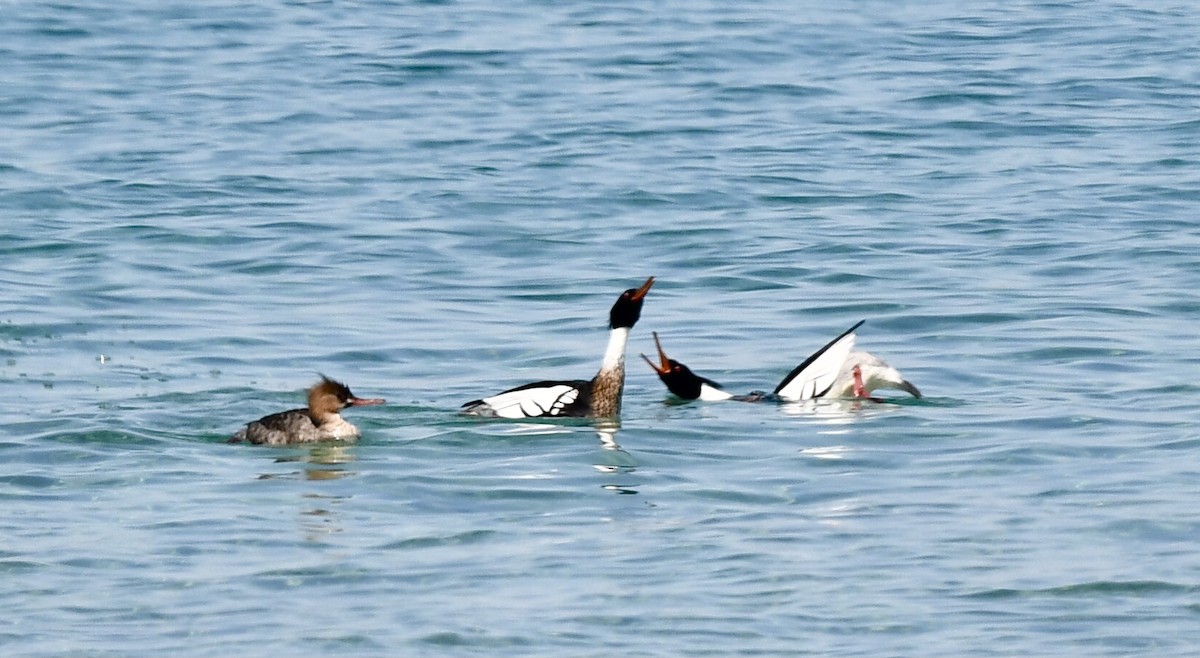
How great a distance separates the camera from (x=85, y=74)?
29578mm

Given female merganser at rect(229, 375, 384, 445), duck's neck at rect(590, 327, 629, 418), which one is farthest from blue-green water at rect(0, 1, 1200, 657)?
duck's neck at rect(590, 327, 629, 418)

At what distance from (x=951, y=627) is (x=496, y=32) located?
82.3 ft

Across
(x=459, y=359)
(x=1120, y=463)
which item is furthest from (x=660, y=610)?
(x=459, y=359)

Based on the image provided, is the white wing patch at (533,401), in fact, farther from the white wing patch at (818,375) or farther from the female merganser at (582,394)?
the white wing patch at (818,375)

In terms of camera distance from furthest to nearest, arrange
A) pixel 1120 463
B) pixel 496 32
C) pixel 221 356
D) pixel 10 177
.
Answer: pixel 496 32 → pixel 10 177 → pixel 221 356 → pixel 1120 463

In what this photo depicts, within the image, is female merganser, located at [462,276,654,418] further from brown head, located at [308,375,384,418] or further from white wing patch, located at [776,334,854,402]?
white wing patch, located at [776,334,854,402]

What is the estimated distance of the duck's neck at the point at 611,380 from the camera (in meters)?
13.7

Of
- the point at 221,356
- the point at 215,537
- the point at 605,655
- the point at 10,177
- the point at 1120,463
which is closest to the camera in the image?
the point at 605,655

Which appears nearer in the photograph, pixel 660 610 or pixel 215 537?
pixel 660 610

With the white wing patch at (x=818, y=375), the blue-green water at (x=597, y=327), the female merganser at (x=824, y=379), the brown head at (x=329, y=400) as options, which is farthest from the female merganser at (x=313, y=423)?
the white wing patch at (x=818, y=375)

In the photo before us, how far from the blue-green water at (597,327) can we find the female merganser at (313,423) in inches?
6.7

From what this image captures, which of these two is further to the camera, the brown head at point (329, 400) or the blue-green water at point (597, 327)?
the brown head at point (329, 400)

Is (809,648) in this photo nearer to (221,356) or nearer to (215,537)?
(215,537)

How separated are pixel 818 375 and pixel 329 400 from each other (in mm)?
3353
